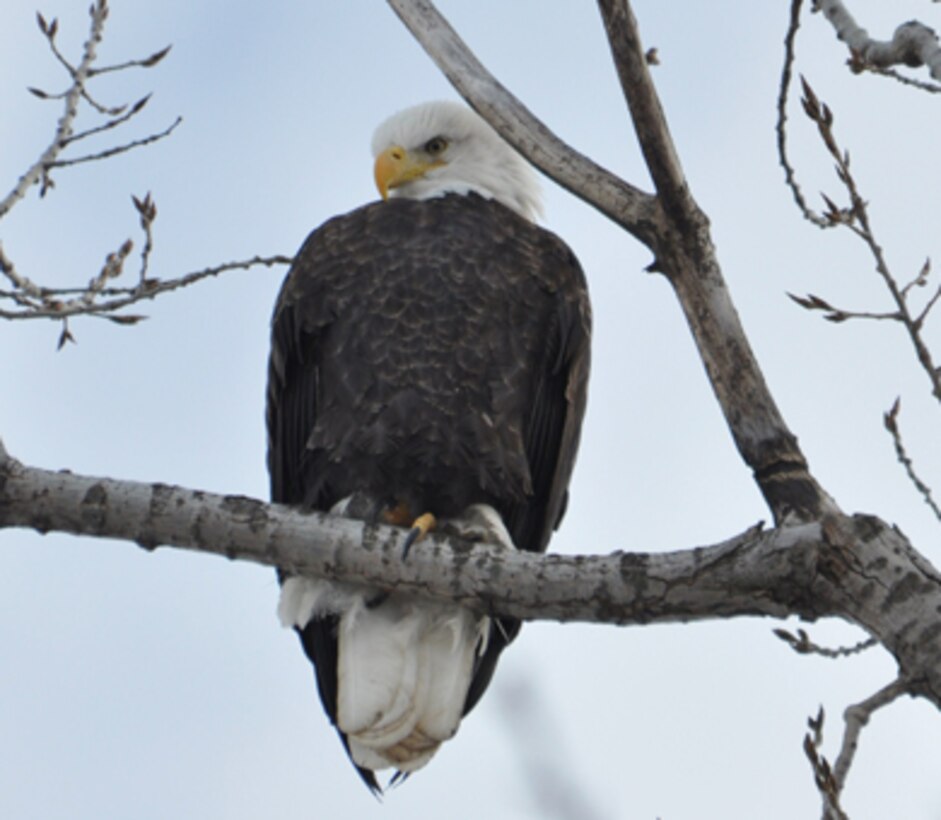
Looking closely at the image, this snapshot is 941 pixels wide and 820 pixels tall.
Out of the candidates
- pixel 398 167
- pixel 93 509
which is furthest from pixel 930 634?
pixel 398 167

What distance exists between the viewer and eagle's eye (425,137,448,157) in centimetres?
486

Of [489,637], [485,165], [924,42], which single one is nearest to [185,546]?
[489,637]

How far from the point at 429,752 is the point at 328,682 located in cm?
33

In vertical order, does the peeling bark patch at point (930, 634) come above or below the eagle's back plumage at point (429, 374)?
below

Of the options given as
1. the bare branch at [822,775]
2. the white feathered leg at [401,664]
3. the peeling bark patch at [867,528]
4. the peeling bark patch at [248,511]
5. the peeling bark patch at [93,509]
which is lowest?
the bare branch at [822,775]

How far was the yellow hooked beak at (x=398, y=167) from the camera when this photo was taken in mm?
4723

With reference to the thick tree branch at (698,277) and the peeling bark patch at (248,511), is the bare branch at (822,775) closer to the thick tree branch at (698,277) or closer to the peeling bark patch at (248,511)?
the thick tree branch at (698,277)

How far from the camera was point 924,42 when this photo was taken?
2.91 metres

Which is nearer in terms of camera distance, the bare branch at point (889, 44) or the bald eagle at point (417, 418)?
the bare branch at point (889, 44)

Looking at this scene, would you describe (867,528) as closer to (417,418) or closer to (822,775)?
(822,775)

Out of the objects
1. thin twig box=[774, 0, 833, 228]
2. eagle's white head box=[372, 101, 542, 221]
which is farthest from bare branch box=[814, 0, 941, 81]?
eagle's white head box=[372, 101, 542, 221]

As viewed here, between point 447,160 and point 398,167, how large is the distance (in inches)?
6.7

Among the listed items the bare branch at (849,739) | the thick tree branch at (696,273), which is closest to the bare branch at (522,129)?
the thick tree branch at (696,273)

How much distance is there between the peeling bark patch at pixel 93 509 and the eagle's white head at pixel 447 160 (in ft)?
6.37
